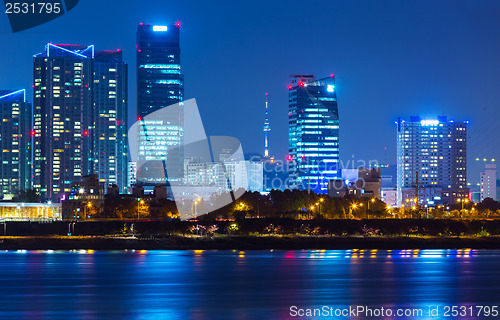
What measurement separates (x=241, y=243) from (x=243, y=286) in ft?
147

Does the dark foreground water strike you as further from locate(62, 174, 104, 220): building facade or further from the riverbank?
locate(62, 174, 104, 220): building facade

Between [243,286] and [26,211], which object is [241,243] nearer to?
[243,286]

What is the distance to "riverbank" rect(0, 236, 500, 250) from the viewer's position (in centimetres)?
9769

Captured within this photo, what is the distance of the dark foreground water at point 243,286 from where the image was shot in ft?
142

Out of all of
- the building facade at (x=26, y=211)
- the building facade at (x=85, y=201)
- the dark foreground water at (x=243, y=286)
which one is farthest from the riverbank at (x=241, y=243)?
the building facade at (x=26, y=211)

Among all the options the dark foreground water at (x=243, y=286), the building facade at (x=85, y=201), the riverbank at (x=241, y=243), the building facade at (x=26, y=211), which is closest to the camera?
the dark foreground water at (x=243, y=286)

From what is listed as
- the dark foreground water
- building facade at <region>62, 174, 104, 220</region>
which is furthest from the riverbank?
building facade at <region>62, 174, 104, 220</region>

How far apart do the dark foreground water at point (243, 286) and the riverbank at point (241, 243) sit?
1698cm

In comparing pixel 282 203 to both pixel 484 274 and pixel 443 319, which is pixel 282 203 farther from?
pixel 443 319

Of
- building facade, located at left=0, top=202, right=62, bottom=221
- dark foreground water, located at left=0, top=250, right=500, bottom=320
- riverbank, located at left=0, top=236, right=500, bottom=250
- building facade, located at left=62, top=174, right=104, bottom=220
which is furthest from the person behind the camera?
building facade, located at left=0, top=202, right=62, bottom=221

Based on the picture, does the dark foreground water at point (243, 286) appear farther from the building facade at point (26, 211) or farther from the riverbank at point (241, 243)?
the building facade at point (26, 211)

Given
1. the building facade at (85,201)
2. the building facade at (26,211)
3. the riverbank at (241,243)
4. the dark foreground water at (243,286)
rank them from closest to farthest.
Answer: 1. the dark foreground water at (243,286)
2. the riverbank at (241,243)
3. the building facade at (85,201)
4. the building facade at (26,211)

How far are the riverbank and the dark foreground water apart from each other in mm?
16980

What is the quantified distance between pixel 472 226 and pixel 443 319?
2886 inches
